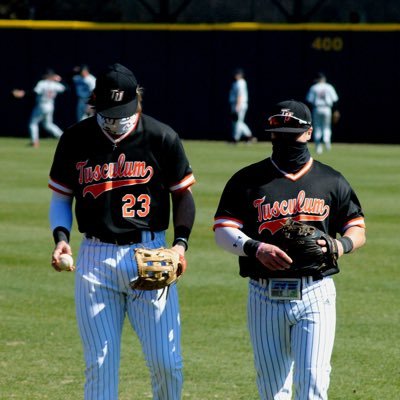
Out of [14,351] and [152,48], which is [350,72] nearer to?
[152,48]

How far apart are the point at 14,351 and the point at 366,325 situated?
301 cm

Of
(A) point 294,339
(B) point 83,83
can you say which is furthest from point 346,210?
(B) point 83,83

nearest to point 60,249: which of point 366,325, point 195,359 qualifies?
point 195,359

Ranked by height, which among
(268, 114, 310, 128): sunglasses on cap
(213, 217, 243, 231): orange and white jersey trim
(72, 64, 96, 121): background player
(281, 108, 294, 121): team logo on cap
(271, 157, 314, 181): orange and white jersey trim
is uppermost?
(281, 108, 294, 121): team logo on cap

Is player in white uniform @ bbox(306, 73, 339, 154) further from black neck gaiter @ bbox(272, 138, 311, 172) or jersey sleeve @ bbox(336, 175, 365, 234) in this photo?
black neck gaiter @ bbox(272, 138, 311, 172)

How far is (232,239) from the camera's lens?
5723 millimetres

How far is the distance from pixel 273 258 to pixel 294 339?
466 mm

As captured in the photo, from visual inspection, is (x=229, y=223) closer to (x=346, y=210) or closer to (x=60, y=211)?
(x=346, y=210)

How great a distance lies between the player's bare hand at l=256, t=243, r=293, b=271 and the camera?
18.0 ft

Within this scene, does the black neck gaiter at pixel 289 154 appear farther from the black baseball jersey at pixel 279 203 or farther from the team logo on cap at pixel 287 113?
the team logo on cap at pixel 287 113

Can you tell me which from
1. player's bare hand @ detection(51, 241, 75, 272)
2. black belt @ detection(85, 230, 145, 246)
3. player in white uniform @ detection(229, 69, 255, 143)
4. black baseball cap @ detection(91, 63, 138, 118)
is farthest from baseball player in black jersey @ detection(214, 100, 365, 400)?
player in white uniform @ detection(229, 69, 255, 143)

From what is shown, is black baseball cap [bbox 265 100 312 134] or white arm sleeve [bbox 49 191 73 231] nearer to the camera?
black baseball cap [bbox 265 100 312 134]

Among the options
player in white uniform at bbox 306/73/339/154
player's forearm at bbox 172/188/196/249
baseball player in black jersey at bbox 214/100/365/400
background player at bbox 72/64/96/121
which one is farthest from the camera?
background player at bbox 72/64/96/121

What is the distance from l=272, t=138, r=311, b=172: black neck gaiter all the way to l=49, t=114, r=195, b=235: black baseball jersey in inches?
19.6
